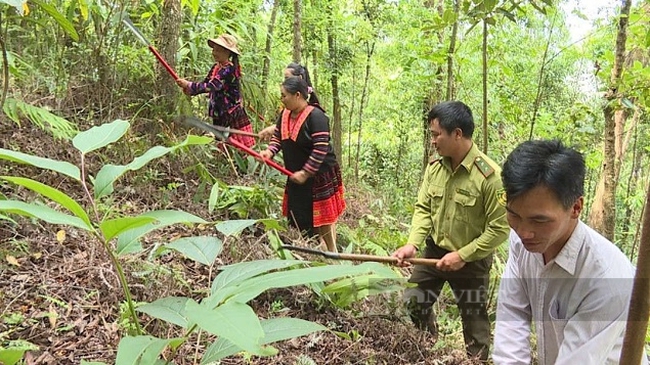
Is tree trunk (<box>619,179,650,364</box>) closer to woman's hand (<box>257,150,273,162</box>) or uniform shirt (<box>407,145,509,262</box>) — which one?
uniform shirt (<box>407,145,509,262</box>)

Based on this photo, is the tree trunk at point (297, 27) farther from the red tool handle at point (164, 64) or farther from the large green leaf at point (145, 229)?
the large green leaf at point (145, 229)

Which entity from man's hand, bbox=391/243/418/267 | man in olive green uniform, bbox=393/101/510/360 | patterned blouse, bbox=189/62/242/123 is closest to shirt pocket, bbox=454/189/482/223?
man in olive green uniform, bbox=393/101/510/360

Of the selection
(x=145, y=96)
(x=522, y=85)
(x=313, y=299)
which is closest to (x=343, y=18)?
(x=522, y=85)

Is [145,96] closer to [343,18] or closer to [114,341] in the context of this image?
[114,341]

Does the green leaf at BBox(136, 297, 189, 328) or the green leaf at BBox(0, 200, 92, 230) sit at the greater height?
the green leaf at BBox(0, 200, 92, 230)

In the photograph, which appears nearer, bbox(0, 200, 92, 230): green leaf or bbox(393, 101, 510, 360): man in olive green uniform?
bbox(0, 200, 92, 230): green leaf

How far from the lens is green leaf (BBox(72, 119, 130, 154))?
42.4 inches

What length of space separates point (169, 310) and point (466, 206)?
2.43 meters

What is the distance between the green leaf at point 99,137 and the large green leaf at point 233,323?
0.50m

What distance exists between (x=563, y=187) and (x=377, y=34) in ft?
26.7

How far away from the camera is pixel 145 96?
5.14 meters

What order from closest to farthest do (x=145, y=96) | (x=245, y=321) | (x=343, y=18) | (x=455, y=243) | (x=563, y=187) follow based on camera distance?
(x=245, y=321), (x=563, y=187), (x=455, y=243), (x=145, y=96), (x=343, y=18)

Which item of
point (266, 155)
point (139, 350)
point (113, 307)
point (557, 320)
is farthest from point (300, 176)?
point (139, 350)

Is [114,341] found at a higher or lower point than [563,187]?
lower
